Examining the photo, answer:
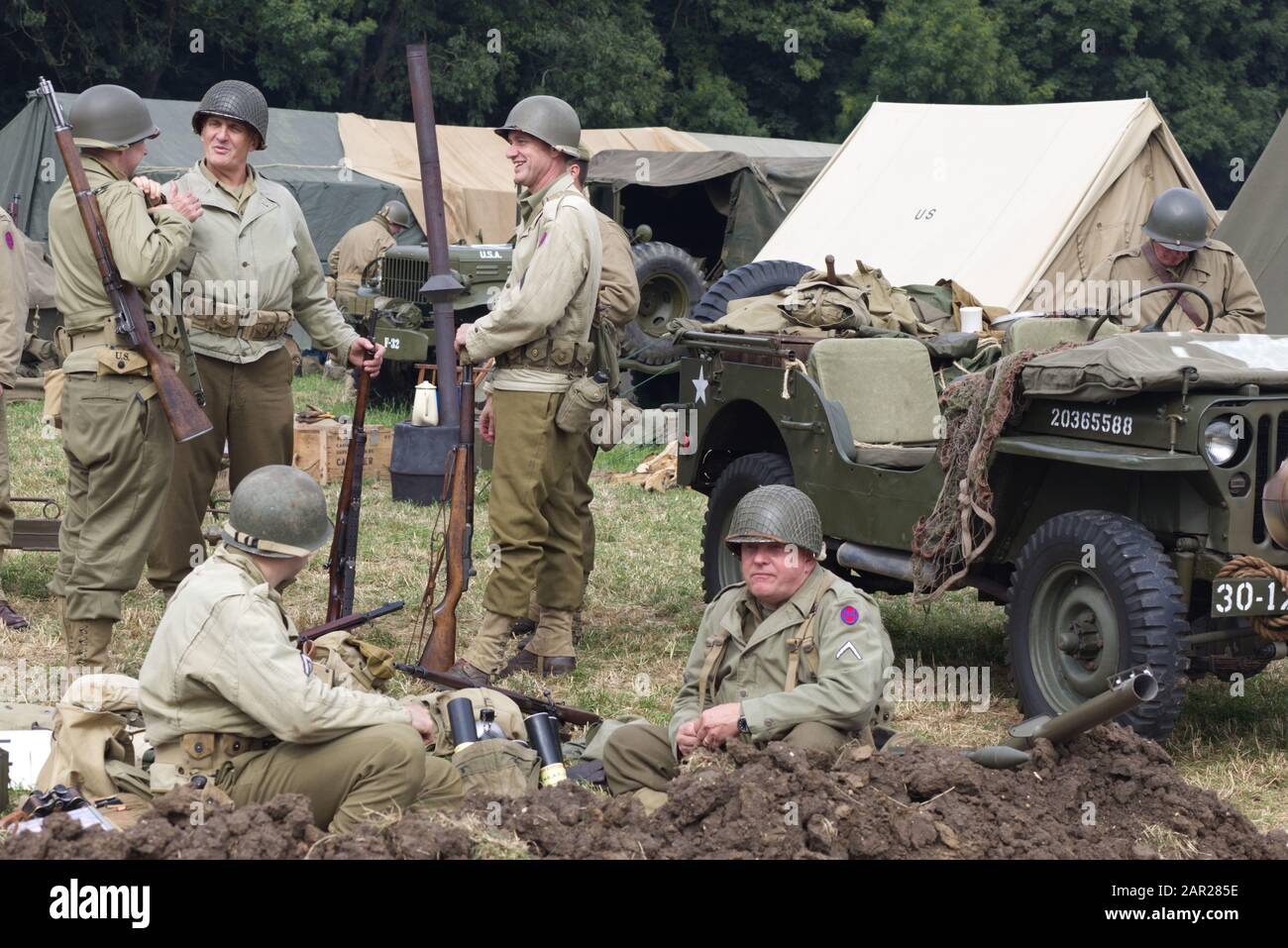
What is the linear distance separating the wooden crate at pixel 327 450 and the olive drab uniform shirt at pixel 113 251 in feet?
15.6

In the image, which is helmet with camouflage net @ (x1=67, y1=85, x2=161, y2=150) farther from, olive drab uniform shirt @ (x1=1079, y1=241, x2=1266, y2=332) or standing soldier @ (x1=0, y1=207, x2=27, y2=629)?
olive drab uniform shirt @ (x1=1079, y1=241, x2=1266, y2=332)

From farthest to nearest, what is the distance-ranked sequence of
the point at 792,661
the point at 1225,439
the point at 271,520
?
the point at 1225,439 < the point at 792,661 < the point at 271,520

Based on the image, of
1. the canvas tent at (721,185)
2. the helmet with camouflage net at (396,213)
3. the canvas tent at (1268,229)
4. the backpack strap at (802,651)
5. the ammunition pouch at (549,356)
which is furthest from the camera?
the canvas tent at (721,185)

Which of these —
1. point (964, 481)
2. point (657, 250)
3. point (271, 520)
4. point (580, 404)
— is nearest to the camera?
point (271, 520)

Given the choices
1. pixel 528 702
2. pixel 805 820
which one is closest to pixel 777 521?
pixel 805 820

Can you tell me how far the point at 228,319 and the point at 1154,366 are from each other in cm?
351

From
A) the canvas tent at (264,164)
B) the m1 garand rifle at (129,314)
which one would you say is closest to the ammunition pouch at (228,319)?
the m1 garand rifle at (129,314)

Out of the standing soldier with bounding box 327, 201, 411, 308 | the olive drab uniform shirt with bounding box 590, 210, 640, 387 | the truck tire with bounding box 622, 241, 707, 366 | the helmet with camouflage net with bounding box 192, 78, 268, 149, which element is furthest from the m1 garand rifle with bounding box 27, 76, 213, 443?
the standing soldier with bounding box 327, 201, 411, 308

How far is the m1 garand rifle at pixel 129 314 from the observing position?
6277 mm

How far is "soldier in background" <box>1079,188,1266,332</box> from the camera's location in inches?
297

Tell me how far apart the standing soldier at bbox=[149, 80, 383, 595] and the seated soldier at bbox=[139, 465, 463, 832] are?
7.01ft

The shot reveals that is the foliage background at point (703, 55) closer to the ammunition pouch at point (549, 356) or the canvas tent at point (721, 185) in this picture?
the canvas tent at point (721, 185)

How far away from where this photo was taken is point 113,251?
20.7 feet

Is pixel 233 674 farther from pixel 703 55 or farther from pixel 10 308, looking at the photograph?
pixel 703 55
